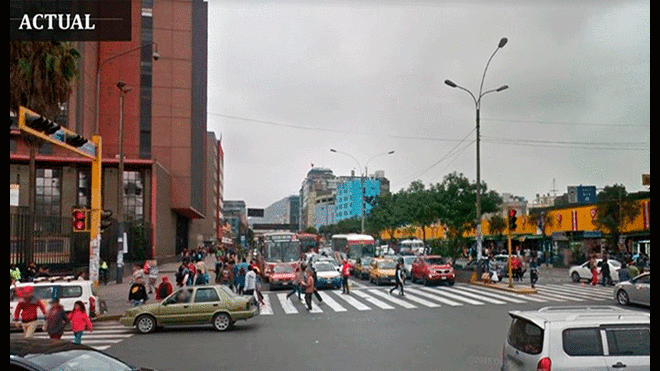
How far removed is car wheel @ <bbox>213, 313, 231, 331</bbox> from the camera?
17719 millimetres

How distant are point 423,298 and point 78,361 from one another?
2084cm

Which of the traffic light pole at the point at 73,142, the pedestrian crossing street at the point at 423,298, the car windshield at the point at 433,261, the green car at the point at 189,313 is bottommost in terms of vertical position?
the pedestrian crossing street at the point at 423,298

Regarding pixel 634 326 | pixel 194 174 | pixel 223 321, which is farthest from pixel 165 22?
pixel 634 326

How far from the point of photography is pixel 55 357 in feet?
22.5

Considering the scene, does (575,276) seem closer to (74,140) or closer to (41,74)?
(74,140)

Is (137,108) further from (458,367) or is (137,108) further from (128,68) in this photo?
(458,367)

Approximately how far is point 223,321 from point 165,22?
4696 cm

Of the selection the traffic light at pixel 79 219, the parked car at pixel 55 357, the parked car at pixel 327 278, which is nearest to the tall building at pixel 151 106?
the parked car at pixel 327 278

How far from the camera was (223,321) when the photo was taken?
17734 millimetres

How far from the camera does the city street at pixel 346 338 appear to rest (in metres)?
12.7

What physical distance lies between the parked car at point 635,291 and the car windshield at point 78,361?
1858 cm

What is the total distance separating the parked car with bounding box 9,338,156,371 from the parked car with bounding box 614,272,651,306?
18630mm

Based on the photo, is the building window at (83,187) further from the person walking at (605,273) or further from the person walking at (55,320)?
the person walking at (55,320)
